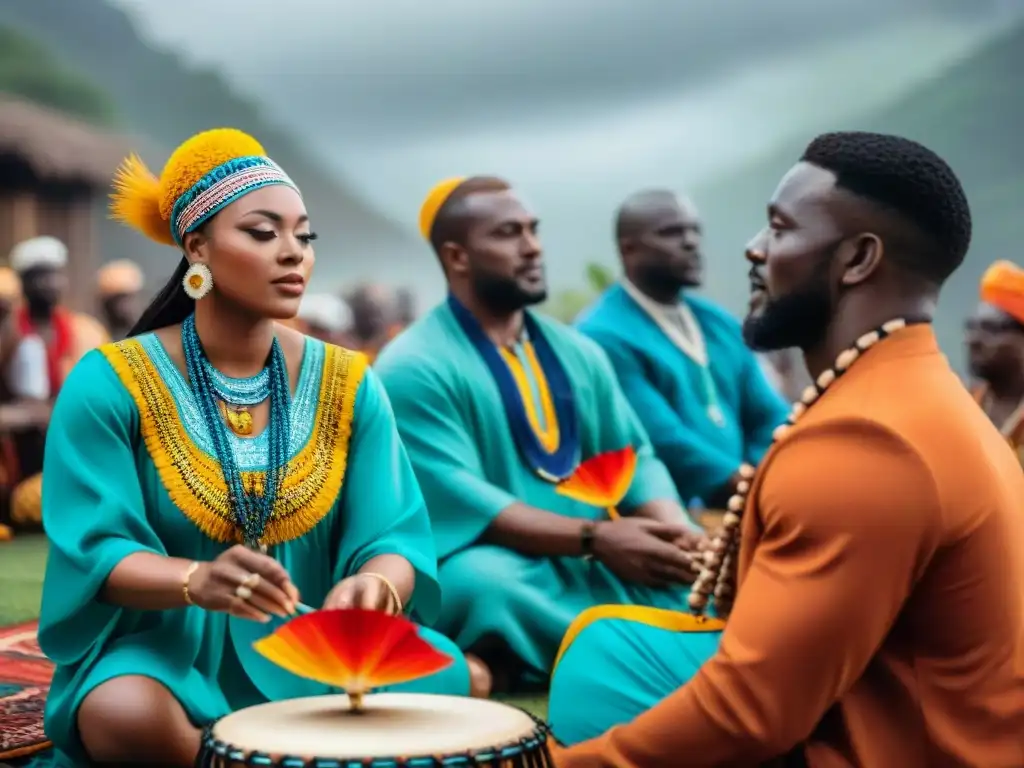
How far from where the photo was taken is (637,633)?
3080 millimetres

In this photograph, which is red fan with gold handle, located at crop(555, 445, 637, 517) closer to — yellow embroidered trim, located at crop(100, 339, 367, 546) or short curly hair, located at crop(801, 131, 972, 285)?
yellow embroidered trim, located at crop(100, 339, 367, 546)

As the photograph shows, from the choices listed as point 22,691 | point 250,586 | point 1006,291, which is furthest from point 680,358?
point 250,586

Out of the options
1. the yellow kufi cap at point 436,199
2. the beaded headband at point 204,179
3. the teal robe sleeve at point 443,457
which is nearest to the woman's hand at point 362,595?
the beaded headband at point 204,179

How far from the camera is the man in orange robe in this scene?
2.57 m

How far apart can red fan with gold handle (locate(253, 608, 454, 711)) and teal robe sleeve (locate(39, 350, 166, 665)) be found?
2.61 ft

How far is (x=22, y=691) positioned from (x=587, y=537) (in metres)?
1.77

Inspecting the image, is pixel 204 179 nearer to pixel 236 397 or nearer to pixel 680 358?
pixel 236 397

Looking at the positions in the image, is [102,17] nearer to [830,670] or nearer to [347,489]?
[347,489]

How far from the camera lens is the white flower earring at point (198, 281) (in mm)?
3434

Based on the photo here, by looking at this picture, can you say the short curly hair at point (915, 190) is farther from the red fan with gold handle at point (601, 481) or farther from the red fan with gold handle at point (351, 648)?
the red fan with gold handle at point (601, 481)

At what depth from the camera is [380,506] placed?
11.7 feet

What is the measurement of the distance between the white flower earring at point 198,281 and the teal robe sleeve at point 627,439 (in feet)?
7.28

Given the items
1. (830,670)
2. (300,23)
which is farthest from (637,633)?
(300,23)

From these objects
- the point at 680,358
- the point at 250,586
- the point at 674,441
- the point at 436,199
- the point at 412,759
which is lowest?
the point at 412,759
